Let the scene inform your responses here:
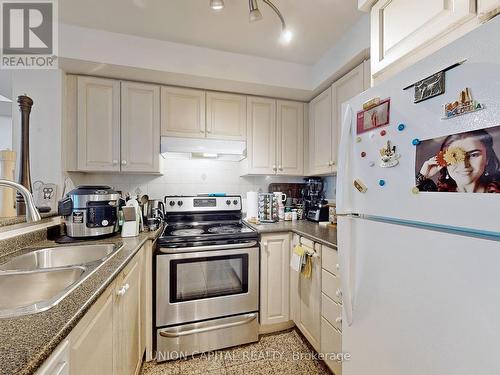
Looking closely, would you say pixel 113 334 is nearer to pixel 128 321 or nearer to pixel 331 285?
pixel 128 321

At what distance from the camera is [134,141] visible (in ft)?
6.71

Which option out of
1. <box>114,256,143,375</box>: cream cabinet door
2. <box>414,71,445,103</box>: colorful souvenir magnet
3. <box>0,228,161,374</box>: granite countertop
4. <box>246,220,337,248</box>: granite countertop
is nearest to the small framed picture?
<box>414,71,445,103</box>: colorful souvenir magnet

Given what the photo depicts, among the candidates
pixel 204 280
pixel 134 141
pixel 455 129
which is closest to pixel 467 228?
pixel 455 129

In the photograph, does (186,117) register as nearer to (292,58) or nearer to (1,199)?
(292,58)

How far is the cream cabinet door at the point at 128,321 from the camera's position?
1.04 metres

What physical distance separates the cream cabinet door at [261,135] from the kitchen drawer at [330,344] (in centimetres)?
144

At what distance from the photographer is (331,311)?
1.45m

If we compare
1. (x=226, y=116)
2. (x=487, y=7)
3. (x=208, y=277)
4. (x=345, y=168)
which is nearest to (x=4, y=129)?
(x=226, y=116)

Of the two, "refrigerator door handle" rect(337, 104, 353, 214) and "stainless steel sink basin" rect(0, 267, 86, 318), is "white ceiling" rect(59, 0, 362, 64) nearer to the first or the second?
"refrigerator door handle" rect(337, 104, 353, 214)

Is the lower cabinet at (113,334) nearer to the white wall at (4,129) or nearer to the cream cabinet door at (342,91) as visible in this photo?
the cream cabinet door at (342,91)

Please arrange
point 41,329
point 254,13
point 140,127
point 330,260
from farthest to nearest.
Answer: point 140,127 → point 330,260 → point 254,13 → point 41,329

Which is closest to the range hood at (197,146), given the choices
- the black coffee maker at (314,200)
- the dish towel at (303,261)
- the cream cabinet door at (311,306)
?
the black coffee maker at (314,200)

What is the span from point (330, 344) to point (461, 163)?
1.36 metres

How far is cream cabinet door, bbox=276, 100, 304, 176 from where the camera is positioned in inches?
95.3
